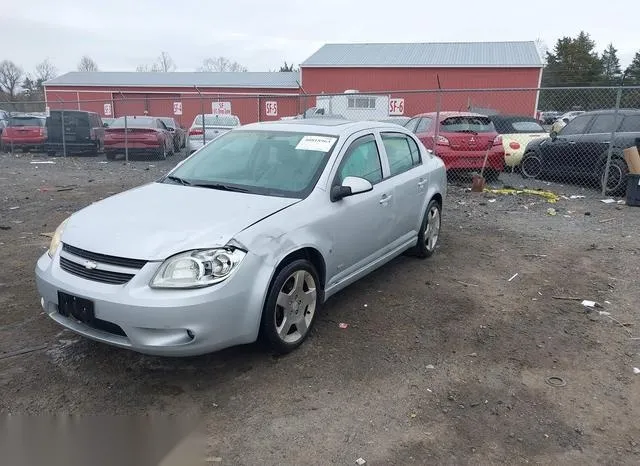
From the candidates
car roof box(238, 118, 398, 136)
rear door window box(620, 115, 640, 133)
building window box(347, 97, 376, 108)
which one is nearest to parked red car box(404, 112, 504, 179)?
rear door window box(620, 115, 640, 133)

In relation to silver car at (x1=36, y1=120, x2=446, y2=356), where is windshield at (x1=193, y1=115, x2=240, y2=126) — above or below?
above

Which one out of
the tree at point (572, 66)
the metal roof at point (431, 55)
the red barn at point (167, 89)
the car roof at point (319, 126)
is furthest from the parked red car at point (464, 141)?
the tree at point (572, 66)

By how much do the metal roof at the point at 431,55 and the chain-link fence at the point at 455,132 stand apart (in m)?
2.68

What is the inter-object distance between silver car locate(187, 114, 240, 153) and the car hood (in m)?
11.3

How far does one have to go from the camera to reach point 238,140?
4.84 meters

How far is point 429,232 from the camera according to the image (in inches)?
239

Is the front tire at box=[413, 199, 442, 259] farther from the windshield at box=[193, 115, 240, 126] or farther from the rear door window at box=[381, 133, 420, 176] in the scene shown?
the windshield at box=[193, 115, 240, 126]

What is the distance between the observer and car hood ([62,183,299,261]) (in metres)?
3.22

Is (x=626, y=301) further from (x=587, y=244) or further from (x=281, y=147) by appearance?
(x=281, y=147)

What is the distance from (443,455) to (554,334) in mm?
1933

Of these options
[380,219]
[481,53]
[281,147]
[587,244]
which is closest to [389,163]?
[380,219]

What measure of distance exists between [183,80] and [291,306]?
115ft

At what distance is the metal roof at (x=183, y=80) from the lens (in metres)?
33.9

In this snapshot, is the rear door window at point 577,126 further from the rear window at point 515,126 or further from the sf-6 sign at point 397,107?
the sf-6 sign at point 397,107
